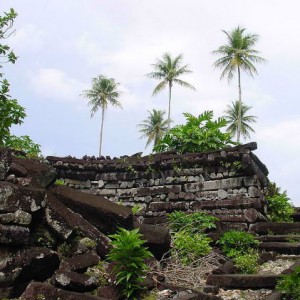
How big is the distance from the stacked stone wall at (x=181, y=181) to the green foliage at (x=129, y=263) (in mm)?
4610

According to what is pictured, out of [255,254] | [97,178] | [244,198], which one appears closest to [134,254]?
[255,254]

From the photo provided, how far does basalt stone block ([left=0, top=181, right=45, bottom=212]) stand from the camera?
536cm

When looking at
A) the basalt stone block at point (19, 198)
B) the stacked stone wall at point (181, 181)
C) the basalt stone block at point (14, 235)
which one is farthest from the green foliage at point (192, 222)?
the basalt stone block at point (14, 235)

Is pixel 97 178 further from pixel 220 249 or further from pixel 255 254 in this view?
pixel 255 254

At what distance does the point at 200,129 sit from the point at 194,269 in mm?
5891

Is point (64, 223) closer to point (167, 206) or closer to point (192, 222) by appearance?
point (192, 222)

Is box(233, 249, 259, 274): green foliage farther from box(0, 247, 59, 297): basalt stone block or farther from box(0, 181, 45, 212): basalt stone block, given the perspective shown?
box(0, 181, 45, 212): basalt stone block

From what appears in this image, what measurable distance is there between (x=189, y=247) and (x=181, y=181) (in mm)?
3685

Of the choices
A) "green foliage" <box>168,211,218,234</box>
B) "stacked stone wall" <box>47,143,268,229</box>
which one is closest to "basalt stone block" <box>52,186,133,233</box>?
"green foliage" <box>168,211,218,234</box>

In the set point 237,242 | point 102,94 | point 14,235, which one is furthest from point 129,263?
point 102,94

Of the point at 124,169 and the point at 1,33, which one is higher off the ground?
the point at 1,33

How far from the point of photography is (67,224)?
5.76 metres

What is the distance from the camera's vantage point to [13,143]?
11016 millimetres

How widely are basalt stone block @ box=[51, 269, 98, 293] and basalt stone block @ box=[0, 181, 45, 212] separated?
0.97m
